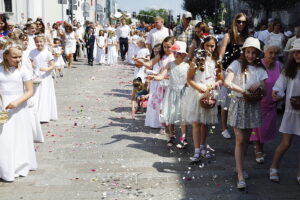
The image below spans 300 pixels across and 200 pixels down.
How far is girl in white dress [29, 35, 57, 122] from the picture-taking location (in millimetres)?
8062

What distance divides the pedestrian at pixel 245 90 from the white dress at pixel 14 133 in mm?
2773

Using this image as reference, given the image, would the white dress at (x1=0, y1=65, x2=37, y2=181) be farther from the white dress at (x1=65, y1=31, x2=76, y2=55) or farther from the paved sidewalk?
the white dress at (x1=65, y1=31, x2=76, y2=55)

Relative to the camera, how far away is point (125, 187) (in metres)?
5.04

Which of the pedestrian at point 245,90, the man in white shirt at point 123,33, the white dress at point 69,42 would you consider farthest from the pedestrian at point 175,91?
the man in white shirt at point 123,33

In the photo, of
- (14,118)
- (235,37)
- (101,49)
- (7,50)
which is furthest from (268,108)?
(101,49)

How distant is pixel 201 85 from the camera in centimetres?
561

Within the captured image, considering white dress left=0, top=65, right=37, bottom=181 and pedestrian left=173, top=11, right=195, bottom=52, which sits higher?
pedestrian left=173, top=11, right=195, bottom=52

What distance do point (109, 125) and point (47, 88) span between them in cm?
157

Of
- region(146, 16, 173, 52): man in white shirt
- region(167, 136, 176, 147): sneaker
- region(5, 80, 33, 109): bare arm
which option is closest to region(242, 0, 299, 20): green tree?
region(146, 16, 173, 52): man in white shirt

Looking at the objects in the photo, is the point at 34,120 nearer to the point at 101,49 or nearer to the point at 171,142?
the point at 171,142

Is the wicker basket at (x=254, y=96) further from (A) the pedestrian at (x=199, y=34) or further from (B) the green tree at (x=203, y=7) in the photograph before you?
(B) the green tree at (x=203, y=7)

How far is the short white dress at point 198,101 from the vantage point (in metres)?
5.65

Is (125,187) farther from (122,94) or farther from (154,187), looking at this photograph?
(122,94)

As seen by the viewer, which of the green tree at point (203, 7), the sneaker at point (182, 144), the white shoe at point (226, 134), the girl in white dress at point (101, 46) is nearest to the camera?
the sneaker at point (182, 144)
